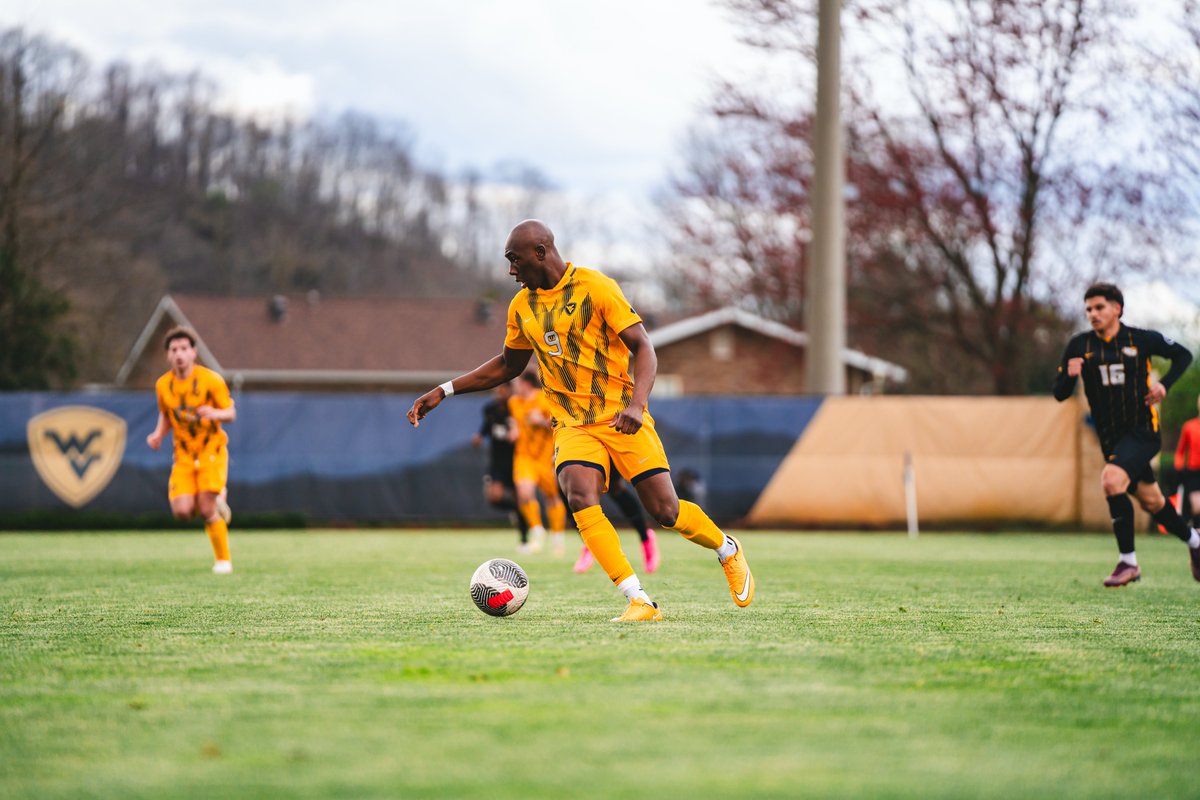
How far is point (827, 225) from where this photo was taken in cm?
2327

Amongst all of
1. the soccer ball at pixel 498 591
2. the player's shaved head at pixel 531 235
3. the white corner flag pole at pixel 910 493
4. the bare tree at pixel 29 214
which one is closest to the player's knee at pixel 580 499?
the soccer ball at pixel 498 591

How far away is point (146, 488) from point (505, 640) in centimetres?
Result: 1801

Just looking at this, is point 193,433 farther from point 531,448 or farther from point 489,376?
point 489,376

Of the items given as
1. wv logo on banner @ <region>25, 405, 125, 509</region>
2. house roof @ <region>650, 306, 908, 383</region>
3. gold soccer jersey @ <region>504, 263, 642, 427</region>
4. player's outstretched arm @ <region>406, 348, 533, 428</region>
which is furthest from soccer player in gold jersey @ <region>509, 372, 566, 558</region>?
house roof @ <region>650, 306, 908, 383</region>

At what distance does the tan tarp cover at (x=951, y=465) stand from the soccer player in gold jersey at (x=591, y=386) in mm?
15713

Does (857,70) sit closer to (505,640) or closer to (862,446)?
(862,446)

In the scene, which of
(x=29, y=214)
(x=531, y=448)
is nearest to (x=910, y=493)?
(x=531, y=448)

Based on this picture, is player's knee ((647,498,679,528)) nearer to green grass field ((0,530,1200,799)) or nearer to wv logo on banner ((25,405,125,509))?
green grass field ((0,530,1200,799))

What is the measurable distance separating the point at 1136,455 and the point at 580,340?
5.12 m

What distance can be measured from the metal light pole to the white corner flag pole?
75.9 inches

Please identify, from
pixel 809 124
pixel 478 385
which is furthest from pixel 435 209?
pixel 478 385

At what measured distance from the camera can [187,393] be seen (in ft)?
39.8

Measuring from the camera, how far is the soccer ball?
798cm

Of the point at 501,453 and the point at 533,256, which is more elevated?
the point at 533,256
